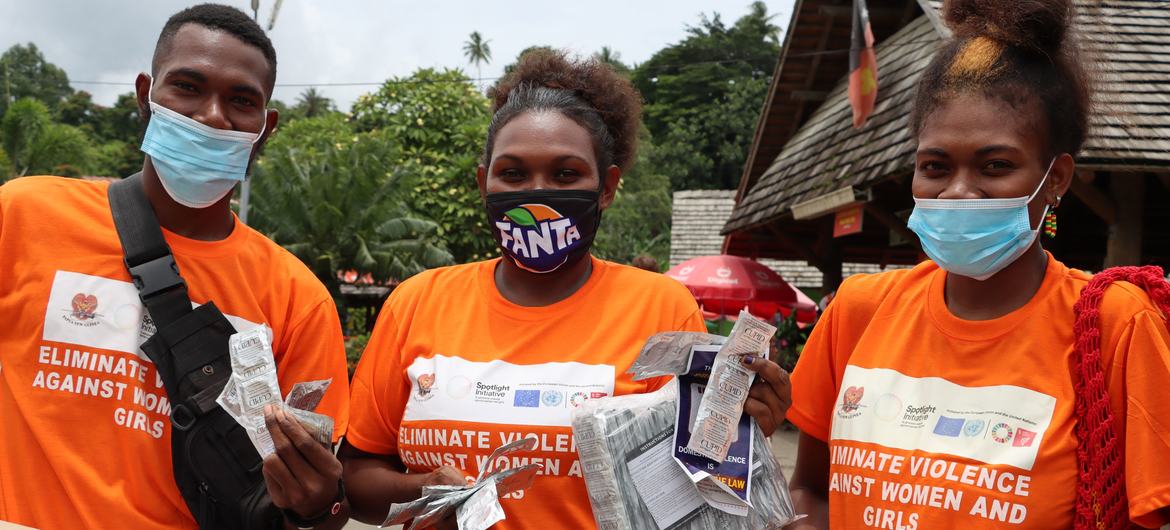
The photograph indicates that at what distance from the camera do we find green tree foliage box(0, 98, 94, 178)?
67.2ft

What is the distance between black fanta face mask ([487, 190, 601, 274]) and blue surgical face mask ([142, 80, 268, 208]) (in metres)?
0.75

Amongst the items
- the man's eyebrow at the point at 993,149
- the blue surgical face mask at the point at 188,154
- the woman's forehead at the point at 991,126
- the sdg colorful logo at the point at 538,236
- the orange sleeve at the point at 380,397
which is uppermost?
the woman's forehead at the point at 991,126

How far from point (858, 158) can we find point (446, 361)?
779 centimetres

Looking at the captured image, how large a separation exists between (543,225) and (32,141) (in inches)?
875

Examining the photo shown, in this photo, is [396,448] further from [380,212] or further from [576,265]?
[380,212]

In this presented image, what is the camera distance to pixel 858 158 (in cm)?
938

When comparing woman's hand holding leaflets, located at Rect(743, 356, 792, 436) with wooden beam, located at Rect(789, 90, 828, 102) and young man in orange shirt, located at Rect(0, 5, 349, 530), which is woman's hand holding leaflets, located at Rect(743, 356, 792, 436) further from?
wooden beam, located at Rect(789, 90, 828, 102)

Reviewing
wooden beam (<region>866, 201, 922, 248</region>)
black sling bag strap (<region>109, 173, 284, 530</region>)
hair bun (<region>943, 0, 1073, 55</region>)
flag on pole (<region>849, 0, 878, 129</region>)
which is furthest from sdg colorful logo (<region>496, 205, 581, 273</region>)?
flag on pole (<region>849, 0, 878, 129</region>)

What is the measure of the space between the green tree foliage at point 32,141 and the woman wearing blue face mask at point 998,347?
21.9 meters

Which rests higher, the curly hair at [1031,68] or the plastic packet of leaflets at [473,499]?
the curly hair at [1031,68]

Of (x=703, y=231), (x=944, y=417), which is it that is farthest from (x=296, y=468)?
(x=703, y=231)

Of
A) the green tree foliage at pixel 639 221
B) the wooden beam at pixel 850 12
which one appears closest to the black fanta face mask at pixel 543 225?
the wooden beam at pixel 850 12

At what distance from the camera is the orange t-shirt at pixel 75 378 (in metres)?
2.26

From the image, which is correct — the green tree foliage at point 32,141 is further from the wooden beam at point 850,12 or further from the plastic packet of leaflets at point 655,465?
the plastic packet of leaflets at point 655,465
